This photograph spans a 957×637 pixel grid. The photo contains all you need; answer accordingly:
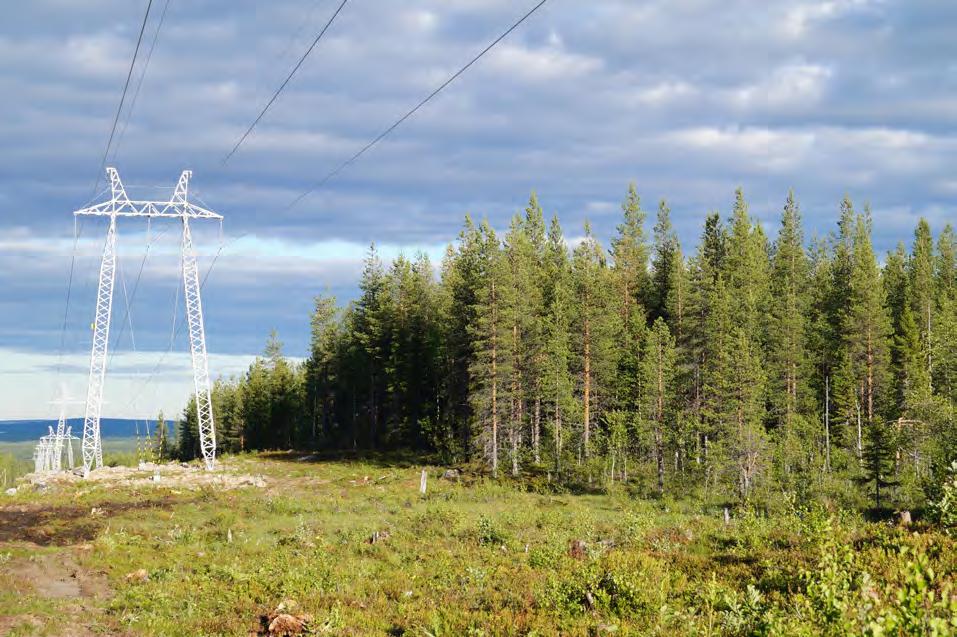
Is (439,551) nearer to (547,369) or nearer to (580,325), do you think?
(547,369)

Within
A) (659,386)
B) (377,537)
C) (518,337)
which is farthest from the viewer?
(518,337)

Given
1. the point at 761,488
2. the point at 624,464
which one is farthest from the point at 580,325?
the point at 761,488

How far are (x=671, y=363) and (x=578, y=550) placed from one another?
33896mm

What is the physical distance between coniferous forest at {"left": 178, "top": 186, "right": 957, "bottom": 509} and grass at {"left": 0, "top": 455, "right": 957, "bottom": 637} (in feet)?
53.9

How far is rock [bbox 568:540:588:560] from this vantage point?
65.1 ft

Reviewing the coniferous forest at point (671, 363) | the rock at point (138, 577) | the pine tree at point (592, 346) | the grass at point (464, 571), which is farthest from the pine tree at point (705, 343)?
the rock at point (138, 577)

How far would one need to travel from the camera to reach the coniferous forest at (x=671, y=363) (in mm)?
47594

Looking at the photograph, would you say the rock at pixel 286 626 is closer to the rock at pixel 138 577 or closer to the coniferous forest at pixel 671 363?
the rock at pixel 138 577

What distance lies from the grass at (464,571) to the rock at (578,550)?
206 mm

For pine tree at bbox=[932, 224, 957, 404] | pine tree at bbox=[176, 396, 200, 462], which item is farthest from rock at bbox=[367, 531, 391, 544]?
pine tree at bbox=[176, 396, 200, 462]

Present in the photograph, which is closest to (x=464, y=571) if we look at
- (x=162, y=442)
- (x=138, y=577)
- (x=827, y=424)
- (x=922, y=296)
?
(x=138, y=577)

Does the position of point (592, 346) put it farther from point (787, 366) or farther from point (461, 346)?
point (787, 366)

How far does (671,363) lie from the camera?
52344 millimetres

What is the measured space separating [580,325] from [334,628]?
45335 millimetres
